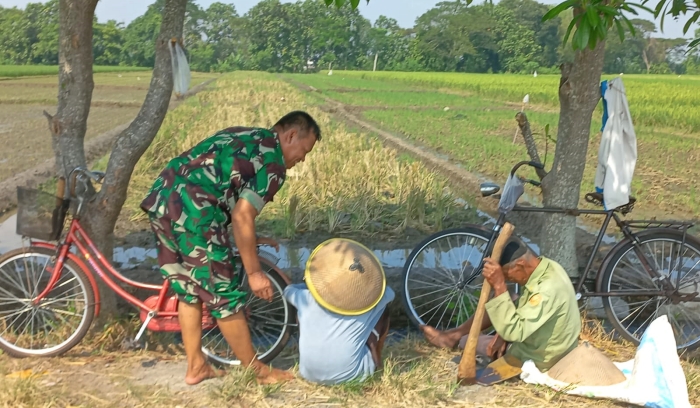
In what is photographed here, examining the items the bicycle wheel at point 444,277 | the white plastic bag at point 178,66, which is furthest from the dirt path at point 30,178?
the bicycle wheel at point 444,277

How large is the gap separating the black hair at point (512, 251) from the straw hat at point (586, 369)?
52 centimetres

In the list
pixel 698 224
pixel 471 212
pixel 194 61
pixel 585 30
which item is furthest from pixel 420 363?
pixel 194 61

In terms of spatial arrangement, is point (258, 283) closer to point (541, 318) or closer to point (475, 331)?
point (475, 331)

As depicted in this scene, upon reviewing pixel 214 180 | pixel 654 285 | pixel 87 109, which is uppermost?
pixel 87 109

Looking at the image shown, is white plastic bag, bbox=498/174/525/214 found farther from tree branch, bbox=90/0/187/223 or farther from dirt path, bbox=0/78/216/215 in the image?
dirt path, bbox=0/78/216/215

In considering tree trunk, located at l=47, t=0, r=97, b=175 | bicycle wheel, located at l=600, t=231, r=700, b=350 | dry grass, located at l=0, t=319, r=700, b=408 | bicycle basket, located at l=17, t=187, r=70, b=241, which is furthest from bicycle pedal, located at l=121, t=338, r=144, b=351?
bicycle wheel, located at l=600, t=231, r=700, b=350

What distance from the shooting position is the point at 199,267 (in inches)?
116

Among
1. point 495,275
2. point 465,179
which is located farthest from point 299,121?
point 465,179

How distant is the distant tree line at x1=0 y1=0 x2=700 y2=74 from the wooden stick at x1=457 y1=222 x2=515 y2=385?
7026 cm

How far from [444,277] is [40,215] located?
2.47m

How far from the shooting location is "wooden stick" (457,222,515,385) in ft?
10.1

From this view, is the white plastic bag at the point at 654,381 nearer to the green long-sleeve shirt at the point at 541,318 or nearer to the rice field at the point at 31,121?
the green long-sleeve shirt at the point at 541,318

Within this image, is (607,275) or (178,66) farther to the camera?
(607,275)

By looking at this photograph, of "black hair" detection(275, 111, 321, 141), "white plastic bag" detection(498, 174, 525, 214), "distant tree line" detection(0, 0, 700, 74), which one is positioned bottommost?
"white plastic bag" detection(498, 174, 525, 214)
